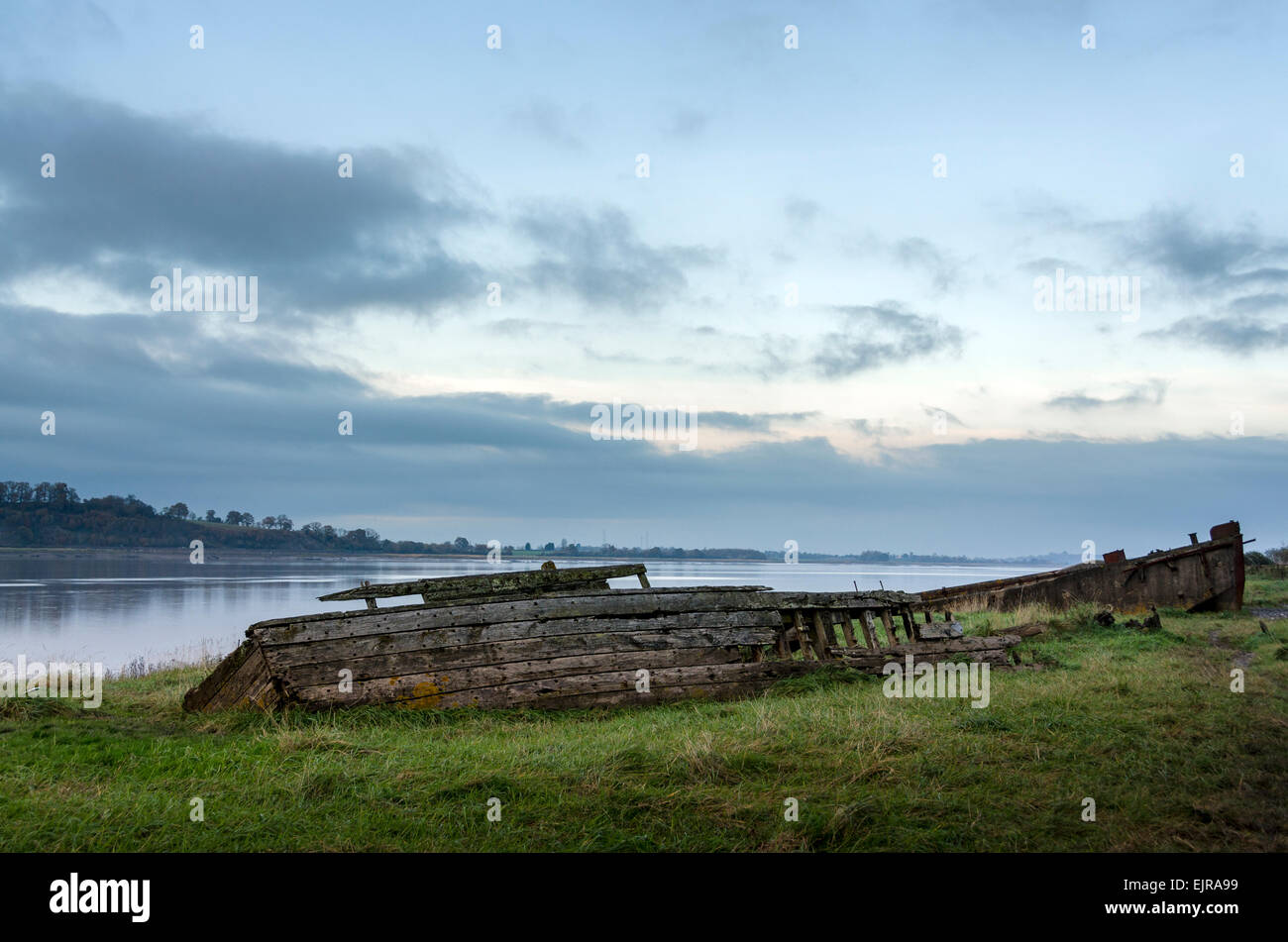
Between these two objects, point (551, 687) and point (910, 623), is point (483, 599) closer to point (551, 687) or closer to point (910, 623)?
point (551, 687)

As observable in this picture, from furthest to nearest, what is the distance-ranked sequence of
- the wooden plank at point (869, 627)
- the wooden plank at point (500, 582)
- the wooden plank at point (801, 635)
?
the wooden plank at point (869, 627) → the wooden plank at point (801, 635) → the wooden plank at point (500, 582)

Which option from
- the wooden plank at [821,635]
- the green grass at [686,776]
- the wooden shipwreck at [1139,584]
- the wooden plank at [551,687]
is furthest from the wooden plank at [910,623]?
the wooden shipwreck at [1139,584]

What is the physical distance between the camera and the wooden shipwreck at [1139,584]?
2223 centimetres

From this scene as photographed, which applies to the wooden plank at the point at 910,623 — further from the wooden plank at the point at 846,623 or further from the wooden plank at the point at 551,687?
the wooden plank at the point at 551,687

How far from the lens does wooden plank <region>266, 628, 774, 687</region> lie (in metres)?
10.4

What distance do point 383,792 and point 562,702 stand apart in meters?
4.87

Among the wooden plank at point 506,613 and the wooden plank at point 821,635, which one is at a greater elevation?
the wooden plank at point 506,613

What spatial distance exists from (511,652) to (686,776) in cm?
492

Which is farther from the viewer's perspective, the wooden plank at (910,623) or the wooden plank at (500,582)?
the wooden plank at (910,623)

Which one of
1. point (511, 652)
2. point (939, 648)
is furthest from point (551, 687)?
point (939, 648)

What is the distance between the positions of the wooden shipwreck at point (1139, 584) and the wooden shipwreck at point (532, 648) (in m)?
10.6


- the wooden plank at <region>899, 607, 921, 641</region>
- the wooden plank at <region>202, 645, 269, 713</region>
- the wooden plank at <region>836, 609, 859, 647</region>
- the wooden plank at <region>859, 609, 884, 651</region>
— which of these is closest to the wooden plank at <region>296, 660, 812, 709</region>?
the wooden plank at <region>202, 645, 269, 713</region>

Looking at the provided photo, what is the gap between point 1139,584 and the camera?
23922 millimetres
